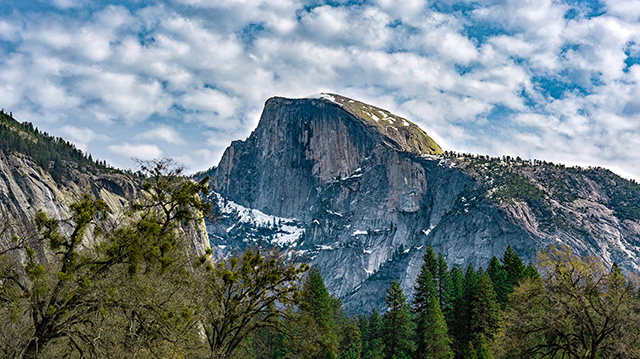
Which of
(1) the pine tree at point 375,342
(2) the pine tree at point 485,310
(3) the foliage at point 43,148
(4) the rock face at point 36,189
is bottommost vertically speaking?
(1) the pine tree at point 375,342

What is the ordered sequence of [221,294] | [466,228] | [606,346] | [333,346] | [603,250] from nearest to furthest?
[221,294] → [606,346] → [333,346] → [603,250] → [466,228]

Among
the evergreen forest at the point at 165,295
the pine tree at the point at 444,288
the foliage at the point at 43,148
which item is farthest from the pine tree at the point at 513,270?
the foliage at the point at 43,148

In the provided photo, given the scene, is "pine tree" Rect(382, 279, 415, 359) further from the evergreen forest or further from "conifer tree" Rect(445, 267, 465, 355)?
the evergreen forest

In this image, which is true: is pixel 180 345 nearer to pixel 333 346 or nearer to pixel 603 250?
pixel 333 346

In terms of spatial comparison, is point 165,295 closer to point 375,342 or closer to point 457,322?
point 375,342

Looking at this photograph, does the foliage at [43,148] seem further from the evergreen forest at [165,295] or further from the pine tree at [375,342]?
the evergreen forest at [165,295]

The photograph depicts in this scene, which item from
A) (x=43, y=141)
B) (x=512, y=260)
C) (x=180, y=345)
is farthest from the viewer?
(x=43, y=141)

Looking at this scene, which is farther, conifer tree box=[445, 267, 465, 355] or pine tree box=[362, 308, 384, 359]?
conifer tree box=[445, 267, 465, 355]

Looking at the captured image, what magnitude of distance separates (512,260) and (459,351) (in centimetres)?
1470

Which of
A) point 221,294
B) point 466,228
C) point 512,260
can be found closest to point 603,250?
point 466,228

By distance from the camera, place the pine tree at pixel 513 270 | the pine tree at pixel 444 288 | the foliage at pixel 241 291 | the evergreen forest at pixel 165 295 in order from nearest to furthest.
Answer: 1. the evergreen forest at pixel 165 295
2. the foliage at pixel 241 291
3. the pine tree at pixel 513 270
4. the pine tree at pixel 444 288

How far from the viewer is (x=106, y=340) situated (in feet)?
45.9

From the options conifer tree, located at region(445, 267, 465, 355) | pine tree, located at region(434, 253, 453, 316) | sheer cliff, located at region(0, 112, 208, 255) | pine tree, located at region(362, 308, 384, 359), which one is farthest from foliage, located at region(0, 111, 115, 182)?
conifer tree, located at region(445, 267, 465, 355)

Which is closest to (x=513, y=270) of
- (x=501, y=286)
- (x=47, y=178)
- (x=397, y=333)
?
(x=501, y=286)
